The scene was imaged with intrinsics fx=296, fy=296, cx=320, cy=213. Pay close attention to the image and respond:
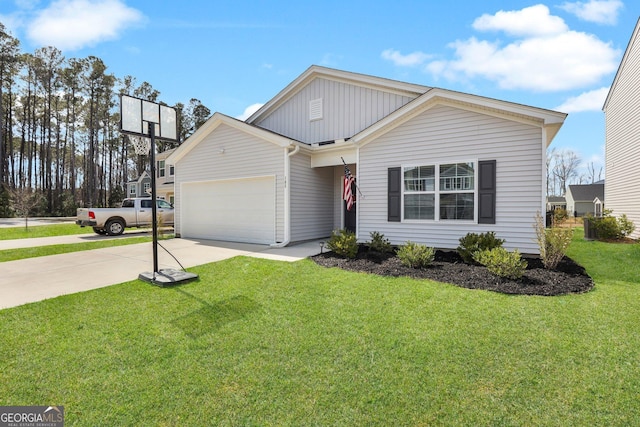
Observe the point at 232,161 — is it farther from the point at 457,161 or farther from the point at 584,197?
the point at 584,197

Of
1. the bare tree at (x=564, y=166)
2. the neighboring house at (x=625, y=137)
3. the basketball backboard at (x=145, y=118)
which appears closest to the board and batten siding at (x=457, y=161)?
the basketball backboard at (x=145, y=118)

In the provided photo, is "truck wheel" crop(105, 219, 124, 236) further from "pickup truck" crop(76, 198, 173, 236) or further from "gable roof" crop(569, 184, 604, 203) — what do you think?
"gable roof" crop(569, 184, 604, 203)

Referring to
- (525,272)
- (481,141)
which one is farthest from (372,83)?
(525,272)

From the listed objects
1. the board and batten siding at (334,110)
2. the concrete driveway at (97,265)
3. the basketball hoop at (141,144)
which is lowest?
the concrete driveway at (97,265)

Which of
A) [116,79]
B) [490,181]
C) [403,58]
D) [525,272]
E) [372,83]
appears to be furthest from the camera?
[116,79]

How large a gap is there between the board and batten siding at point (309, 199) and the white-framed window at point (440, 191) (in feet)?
11.3

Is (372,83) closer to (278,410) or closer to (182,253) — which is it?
(182,253)

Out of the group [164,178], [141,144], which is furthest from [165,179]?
[141,144]

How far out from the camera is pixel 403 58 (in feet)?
32.2

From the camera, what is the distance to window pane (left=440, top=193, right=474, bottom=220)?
7281mm

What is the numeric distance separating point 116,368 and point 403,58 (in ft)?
35.2

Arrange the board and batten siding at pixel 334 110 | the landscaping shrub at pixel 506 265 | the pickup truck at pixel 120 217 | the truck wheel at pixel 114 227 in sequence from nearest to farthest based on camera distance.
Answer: the landscaping shrub at pixel 506 265
the board and batten siding at pixel 334 110
the pickup truck at pixel 120 217
the truck wheel at pixel 114 227

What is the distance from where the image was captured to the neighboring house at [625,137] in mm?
11328

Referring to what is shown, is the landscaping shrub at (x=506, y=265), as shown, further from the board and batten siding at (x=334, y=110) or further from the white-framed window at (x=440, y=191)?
the board and batten siding at (x=334, y=110)
